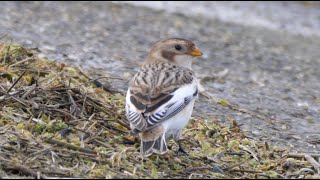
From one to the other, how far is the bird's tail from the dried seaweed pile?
0.06 meters

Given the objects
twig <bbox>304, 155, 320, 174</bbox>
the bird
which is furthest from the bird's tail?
twig <bbox>304, 155, 320, 174</bbox>

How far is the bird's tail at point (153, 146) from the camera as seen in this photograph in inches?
213

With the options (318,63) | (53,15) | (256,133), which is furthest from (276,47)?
(256,133)

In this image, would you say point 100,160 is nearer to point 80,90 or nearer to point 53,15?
point 80,90

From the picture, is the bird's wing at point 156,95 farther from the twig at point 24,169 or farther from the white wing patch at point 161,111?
the twig at point 24,169

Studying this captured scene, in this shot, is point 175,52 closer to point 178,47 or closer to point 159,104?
point 178,47

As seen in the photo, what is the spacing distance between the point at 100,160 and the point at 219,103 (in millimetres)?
3185

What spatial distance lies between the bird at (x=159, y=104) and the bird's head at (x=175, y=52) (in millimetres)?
175

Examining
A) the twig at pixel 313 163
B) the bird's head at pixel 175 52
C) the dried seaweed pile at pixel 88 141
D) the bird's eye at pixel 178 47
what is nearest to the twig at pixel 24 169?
the dried seaweed pile at pixel 88 141

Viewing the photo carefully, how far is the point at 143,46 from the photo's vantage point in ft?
36.2

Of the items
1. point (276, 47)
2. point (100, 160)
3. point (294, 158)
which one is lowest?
point (276, 47)

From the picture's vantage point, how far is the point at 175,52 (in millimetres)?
6957

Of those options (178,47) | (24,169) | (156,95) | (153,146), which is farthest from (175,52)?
(24,169)

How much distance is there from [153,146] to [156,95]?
49cm
